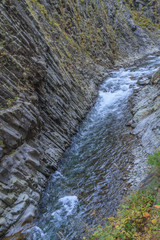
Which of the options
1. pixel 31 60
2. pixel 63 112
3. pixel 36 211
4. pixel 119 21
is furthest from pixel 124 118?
pixel 119 21

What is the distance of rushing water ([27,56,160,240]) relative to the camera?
823 centimetres

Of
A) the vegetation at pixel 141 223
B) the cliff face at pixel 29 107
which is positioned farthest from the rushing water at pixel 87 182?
the vegetation at pixel 141 223

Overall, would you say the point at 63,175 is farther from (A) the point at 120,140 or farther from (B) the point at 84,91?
(B) the point at 84,91

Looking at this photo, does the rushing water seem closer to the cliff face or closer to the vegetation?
the cliff face

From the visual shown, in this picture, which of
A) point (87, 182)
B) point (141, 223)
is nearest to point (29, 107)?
point (87, 182)

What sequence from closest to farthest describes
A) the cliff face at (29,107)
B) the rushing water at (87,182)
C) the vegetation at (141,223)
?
the vegetation at (141,223) → the rushing water at (87,182) → the cliff face at (29,107)

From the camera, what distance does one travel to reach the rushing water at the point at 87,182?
823 centimetres

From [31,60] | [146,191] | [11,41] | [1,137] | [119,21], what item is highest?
[11,41]

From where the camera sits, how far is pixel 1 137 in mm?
8617

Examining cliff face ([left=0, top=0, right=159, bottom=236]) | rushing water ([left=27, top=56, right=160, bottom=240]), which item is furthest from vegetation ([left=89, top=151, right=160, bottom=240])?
cliff face ([left=0, top=0, right=159, bottom=236])

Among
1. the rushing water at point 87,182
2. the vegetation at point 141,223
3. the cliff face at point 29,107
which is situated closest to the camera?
the vegetation at point 141,223

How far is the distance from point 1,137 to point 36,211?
4.50 meters

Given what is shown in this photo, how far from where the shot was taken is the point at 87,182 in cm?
1065

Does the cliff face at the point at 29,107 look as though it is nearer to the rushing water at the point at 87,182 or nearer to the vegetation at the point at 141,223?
the rushing water at the point at 87,182
